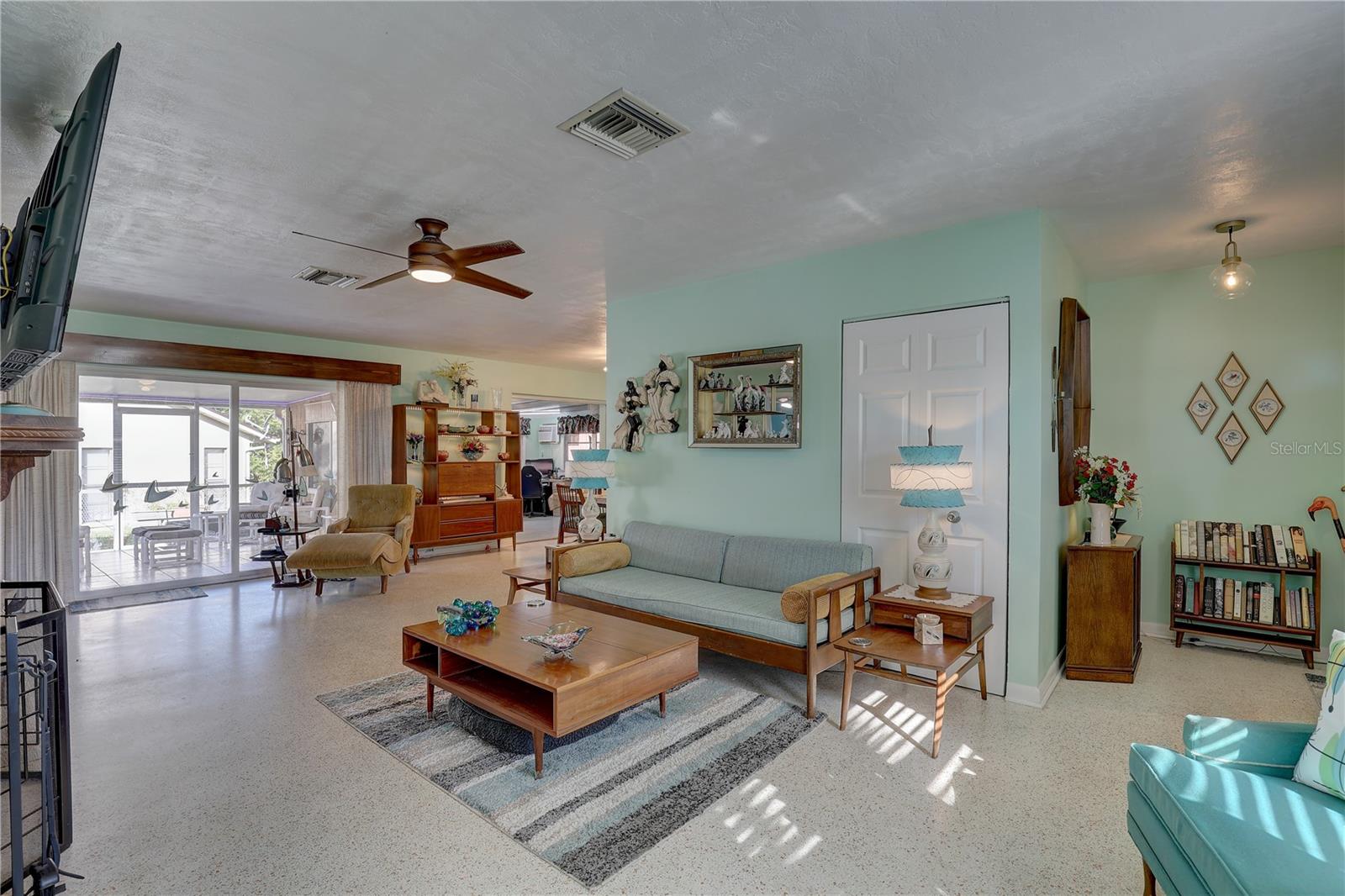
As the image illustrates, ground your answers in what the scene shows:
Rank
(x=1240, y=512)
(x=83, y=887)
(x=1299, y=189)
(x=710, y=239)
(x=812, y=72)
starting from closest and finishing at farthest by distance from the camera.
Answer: (x=83, y=887), (x=812, y=72), (x=1299, y=189), (x=710, y=239), (x=1240, y=512)

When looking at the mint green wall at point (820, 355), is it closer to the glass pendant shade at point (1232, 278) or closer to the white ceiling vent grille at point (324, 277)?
the glass pendant shade at point (1232, 278)

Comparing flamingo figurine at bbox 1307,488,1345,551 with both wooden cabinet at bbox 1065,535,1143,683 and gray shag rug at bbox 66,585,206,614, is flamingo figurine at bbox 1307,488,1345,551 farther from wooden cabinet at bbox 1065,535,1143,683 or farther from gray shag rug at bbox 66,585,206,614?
gray shag rug at bbox 66,585,206,614

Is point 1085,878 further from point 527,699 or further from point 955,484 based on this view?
point 527,699

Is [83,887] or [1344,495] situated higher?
[1344,495]

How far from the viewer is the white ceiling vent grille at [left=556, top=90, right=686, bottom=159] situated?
92.8 inches

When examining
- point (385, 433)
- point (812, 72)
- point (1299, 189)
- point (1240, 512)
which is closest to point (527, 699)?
point (812, 72)

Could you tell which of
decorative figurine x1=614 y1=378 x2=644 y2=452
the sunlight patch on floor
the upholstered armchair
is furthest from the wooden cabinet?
A: the upholstered armchair

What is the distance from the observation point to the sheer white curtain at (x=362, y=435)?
7.27m

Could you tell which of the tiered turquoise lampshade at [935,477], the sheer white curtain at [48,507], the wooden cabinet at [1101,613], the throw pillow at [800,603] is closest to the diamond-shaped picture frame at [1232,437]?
the wooden cabinet at [1101,613]

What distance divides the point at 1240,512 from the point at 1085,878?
3.58 m

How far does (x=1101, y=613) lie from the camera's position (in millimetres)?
3721

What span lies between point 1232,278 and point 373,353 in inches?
309

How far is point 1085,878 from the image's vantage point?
202cm

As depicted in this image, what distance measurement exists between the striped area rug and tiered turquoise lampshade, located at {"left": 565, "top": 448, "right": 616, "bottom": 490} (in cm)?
207
